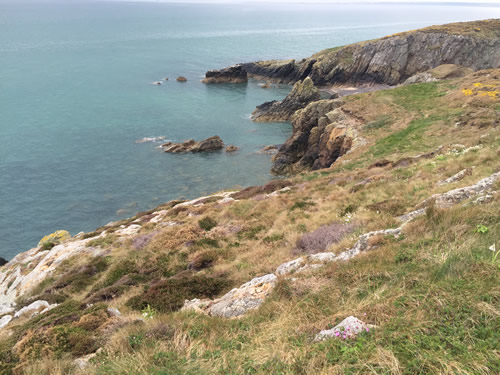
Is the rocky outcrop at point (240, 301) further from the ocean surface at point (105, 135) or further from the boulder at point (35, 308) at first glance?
the ocean surface at point (105, 135)

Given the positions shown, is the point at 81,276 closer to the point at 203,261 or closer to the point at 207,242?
the point at 207,242

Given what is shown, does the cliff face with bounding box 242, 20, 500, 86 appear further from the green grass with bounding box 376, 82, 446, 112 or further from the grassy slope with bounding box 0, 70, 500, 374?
the grassy slope with bounding box 0, 70, 500, 374

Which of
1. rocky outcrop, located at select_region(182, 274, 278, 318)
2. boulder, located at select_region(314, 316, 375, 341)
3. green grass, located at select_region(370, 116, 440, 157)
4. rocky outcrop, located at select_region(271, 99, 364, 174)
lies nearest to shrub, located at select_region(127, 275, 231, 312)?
rocky outcrop, located at select_region(182, 274, 278, 318)

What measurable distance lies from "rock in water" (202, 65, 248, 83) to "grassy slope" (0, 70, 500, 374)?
96562 mm

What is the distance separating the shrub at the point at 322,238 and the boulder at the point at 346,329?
23.2ft

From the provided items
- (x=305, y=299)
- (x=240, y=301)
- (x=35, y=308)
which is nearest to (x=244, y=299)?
(x=240, y=301)

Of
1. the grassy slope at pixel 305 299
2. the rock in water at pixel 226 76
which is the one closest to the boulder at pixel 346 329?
the grassy slope at pixel 305 299

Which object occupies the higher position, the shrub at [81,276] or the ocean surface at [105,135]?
the shrub at [81,276]

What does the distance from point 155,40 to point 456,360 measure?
202368 millimetres

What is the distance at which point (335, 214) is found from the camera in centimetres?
1828

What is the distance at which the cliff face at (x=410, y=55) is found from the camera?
87.7 metres

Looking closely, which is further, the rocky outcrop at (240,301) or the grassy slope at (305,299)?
the rocky outcrop at (240,301)

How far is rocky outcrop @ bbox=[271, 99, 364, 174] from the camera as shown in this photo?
144ft

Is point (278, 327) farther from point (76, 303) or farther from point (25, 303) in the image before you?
point (25, 303)
